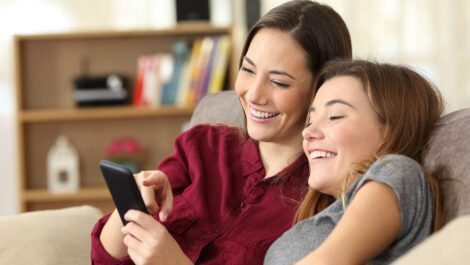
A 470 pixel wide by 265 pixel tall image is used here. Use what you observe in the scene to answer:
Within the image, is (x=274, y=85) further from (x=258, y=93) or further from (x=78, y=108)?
(x=78, y=108)

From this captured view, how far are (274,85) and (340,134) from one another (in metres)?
0.32

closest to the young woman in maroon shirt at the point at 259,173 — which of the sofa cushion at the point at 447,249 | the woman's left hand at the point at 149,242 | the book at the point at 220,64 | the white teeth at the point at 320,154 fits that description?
the woman's left hand at the point at 149,242

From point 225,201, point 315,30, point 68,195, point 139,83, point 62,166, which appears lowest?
point 68,195

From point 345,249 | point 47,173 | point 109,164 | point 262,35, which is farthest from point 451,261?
point 47,173

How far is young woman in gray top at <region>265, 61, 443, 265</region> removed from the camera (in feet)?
4.50

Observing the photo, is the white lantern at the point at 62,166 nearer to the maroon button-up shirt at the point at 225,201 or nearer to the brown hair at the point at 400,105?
the maroon button-up shirt at the point at 225,201

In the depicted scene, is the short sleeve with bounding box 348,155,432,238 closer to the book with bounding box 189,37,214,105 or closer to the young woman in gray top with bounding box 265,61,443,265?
the young woman in gray top with bounding box 265,61,443,265

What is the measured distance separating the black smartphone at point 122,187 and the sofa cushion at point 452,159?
1.65ft

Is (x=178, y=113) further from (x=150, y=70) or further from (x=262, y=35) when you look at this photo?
(x=262, y=35)

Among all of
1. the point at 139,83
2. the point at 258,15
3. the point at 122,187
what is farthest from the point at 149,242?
the point at 258,15

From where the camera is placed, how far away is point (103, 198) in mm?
4344

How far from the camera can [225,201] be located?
1.84 meters

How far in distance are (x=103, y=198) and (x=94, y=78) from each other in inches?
22.7

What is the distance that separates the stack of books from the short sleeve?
114 inches
